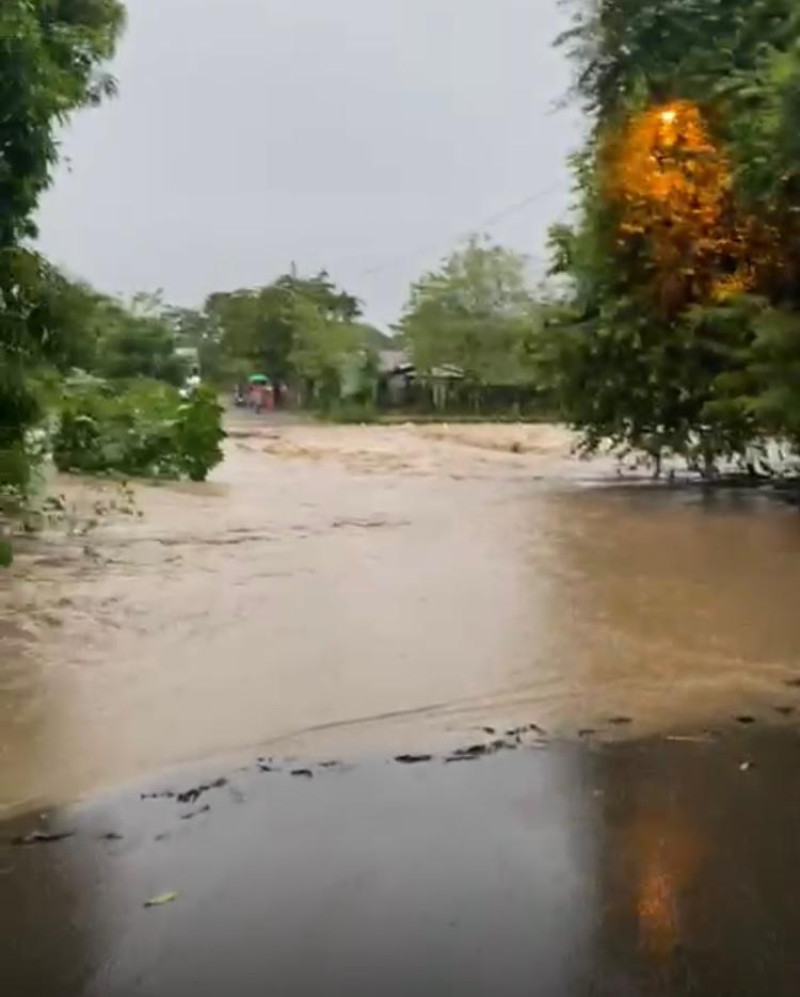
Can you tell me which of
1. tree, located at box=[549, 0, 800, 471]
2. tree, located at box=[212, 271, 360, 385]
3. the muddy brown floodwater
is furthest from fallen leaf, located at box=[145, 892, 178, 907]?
tree, located at box=[212, 271, 360, 385]

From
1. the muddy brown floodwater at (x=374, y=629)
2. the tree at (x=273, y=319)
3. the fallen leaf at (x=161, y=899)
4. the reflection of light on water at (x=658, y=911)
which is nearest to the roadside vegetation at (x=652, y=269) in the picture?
the muddy brown floodwater at (x=374, y=629)

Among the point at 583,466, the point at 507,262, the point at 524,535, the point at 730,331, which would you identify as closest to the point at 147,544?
the point at 524,535

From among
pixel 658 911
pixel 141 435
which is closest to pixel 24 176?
pixel 658 911

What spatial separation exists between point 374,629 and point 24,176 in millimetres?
4042

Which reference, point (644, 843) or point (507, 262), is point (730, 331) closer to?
point (644, 843)

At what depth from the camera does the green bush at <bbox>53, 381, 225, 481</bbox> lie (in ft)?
65.2

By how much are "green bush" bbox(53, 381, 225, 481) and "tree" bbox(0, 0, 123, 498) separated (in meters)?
9.35

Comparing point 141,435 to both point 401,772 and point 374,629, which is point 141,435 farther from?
point 401,772

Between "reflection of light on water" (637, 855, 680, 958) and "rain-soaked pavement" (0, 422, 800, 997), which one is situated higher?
"reflection of light on water" (637, 855, 680, 958)

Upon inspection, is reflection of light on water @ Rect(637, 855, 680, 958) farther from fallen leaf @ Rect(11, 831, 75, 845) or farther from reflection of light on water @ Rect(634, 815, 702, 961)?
fallen leaf @ Rect(11, 831, 75, 845)

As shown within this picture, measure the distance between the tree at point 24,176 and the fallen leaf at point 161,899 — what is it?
5.50 meters

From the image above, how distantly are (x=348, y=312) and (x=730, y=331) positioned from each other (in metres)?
49.4

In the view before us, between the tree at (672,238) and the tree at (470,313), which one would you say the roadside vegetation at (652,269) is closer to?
the tree at (672,238)

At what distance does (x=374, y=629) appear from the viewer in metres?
8.81
